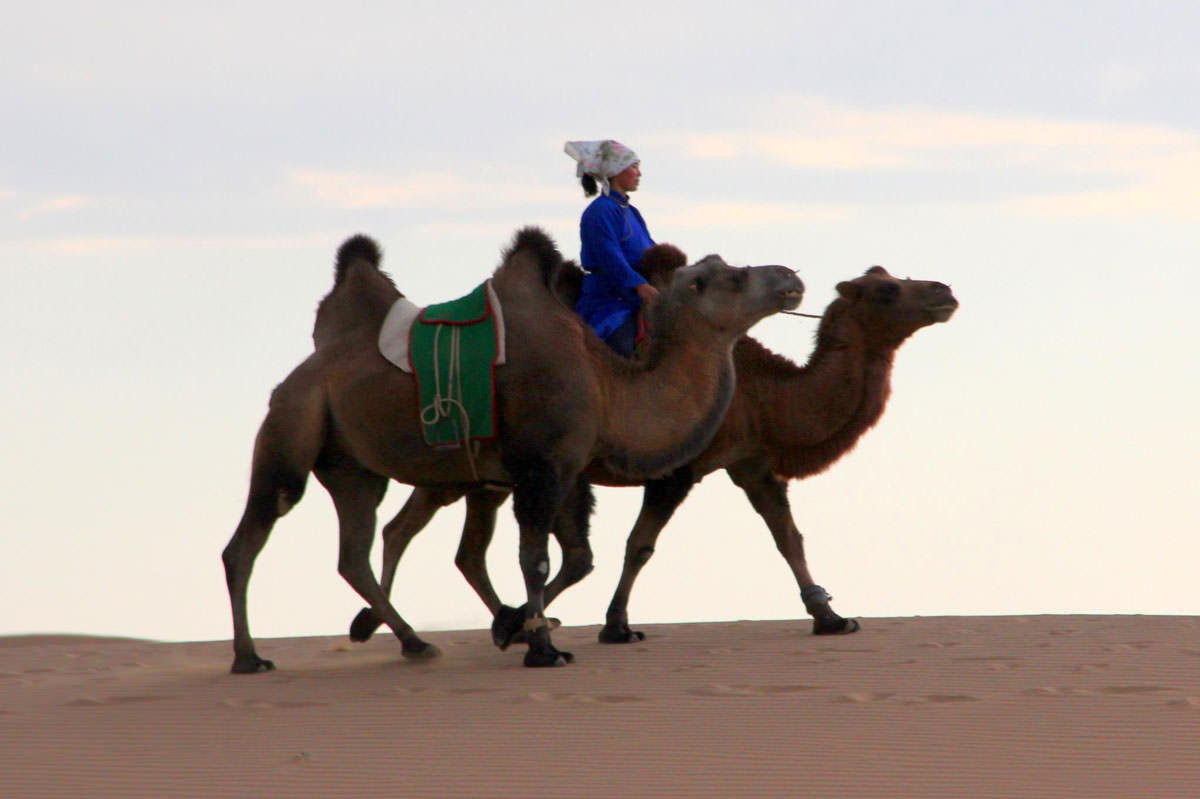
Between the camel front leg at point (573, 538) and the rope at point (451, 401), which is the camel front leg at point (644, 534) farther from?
the rope at point (451, 401)

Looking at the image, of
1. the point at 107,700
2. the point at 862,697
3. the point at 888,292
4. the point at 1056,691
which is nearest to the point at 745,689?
the point at 862,697

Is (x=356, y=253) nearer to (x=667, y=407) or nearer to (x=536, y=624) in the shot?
(x=667, y=407)

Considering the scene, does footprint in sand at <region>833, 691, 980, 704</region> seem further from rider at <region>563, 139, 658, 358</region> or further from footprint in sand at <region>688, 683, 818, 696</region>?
rider at <region>563, 139, 658, 358</region>

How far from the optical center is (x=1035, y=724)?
6.83 m

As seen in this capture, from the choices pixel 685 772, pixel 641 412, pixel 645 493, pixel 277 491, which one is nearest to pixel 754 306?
pixel 641 412

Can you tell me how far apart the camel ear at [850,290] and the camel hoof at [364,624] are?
2.99 meters

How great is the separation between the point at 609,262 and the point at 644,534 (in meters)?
1.48

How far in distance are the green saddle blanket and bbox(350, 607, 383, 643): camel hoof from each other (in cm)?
125

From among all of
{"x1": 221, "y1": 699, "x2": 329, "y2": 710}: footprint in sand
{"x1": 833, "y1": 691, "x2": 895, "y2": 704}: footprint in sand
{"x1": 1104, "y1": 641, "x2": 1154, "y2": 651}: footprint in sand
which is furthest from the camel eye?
{"x1": 221, "y1": 699, "x2": 329, "y2": 710}: footprint in sand

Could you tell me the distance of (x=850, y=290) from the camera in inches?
389

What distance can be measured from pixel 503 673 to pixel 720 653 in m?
1.24

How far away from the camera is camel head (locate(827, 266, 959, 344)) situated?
9719 millimetres

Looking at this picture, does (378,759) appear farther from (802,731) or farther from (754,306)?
(754,306)

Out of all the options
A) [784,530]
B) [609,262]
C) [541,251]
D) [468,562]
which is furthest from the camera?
[784,530]
